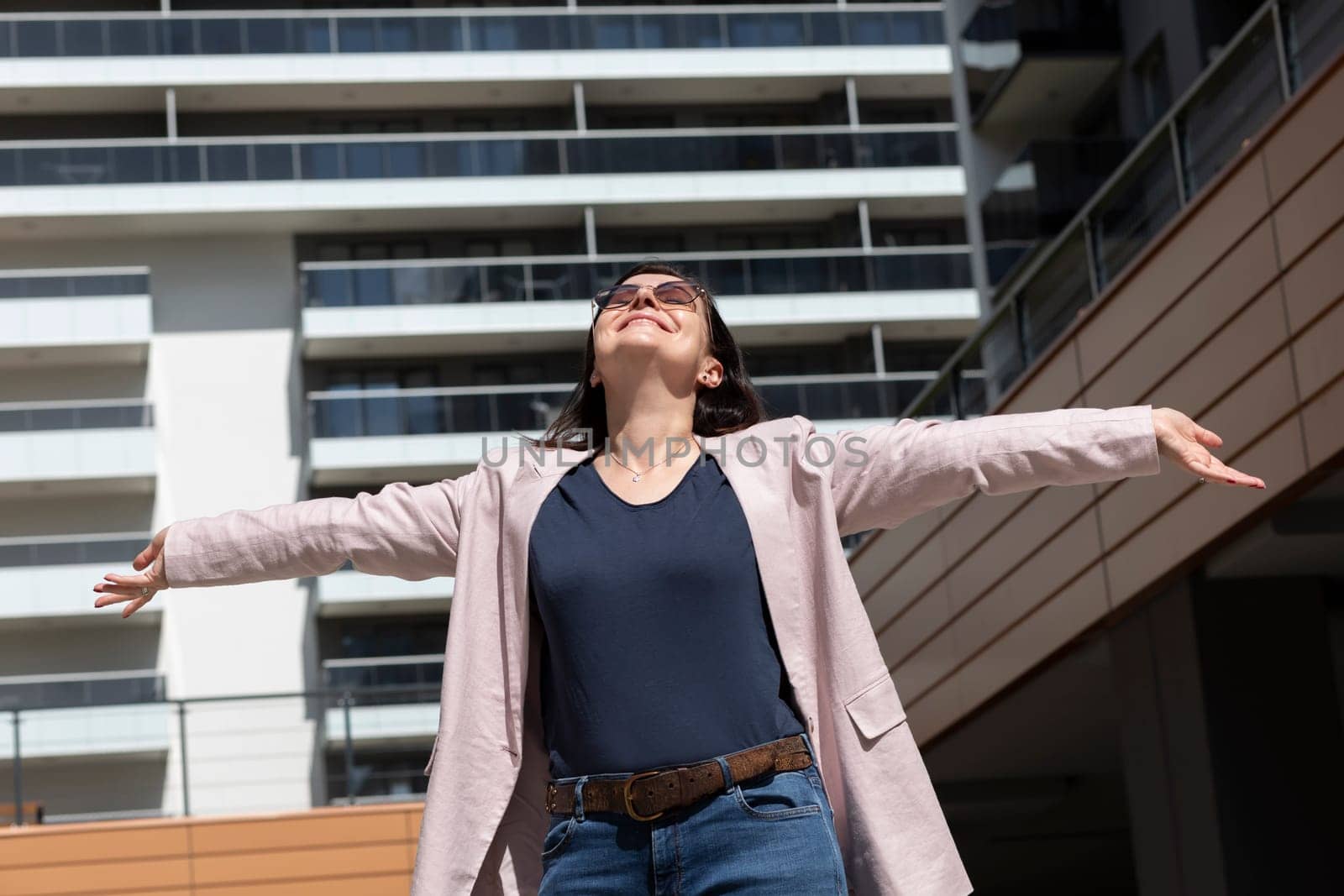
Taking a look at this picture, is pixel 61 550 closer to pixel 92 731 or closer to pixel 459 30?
pixel 459 30

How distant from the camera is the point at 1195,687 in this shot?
336 inches

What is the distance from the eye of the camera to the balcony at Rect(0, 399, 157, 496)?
105 ft

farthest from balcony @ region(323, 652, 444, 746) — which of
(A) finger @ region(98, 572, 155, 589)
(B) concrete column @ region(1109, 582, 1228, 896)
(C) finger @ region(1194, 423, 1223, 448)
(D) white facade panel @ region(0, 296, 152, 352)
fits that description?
(D) white facade panel @ region(0, 296, 152, 352)

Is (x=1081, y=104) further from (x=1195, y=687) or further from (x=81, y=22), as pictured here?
(x=81, y=22)

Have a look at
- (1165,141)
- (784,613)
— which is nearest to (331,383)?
(1165,141)

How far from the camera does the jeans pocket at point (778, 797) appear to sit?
2.68 meters

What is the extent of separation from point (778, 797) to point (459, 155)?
32.3m

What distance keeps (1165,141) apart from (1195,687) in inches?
97.2

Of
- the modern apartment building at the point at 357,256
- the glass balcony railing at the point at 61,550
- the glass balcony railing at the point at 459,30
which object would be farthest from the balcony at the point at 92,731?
the glass balcony railing at the point at 459,30

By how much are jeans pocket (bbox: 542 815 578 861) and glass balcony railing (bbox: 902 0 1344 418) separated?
5.06m

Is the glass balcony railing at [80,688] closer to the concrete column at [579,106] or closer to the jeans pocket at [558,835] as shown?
the concrete column at [579,106]

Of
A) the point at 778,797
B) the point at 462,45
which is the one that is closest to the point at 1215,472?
the point at 778,797

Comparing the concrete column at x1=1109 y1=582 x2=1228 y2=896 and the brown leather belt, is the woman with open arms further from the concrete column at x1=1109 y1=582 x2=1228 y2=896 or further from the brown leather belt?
→ the concrete column at x1=1109 y1=582 x2=1228 y2=896

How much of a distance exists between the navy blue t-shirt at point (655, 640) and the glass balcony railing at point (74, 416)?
31228mm
